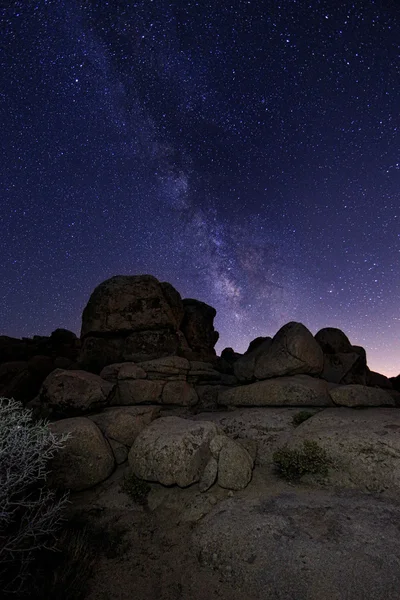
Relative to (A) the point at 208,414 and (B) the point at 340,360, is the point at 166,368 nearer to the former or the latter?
(A) the point at 208,414

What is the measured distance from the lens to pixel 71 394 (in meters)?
14.3

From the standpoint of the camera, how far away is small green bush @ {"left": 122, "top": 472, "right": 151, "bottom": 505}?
31.7 feet

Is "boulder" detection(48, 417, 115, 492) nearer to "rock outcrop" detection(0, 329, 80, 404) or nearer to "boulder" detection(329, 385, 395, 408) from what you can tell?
"rock outcrop" detection(0, 329, 80, 404)

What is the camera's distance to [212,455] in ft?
32.7

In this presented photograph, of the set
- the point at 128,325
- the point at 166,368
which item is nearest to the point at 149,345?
the point at 128,325

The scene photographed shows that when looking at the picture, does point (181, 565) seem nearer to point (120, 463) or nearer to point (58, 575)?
point (58, 575)

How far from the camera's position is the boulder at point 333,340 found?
22.5 m

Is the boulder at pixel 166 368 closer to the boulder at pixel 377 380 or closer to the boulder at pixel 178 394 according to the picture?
the boulder at pixel 178 394

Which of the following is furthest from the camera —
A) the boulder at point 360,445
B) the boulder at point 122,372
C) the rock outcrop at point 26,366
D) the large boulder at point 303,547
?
the rock outcrop at point 26,366

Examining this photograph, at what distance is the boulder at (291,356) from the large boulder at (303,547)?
8.29 meters

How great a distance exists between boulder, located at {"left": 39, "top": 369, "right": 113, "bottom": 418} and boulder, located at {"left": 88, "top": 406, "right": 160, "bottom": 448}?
657 mm

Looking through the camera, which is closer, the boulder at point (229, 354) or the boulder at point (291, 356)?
the boulder at point (291, 356)

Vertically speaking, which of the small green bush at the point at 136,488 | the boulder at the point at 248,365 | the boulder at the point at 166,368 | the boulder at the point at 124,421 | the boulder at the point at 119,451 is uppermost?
the boulder at the point at 248,365

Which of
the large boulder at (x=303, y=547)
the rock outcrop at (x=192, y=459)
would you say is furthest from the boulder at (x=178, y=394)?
the large boulder at (x=303, y=547)
